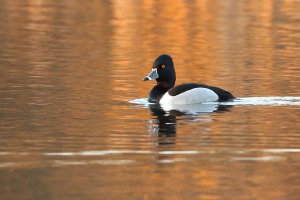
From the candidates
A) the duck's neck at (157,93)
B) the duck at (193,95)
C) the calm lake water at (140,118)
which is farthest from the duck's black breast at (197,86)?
the duck's neck at (157,93)

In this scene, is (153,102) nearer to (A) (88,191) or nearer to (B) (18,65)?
(B) (18,65)

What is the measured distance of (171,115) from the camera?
2067 centimetres

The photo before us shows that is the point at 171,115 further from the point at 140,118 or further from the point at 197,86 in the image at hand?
the point at 197,86

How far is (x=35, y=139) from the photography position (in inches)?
679

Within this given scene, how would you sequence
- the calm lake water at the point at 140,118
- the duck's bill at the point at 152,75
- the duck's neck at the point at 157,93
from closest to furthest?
the calm lake water at the point at 140,118 < the duck's neck at the point at 157,93 < the duck's bill at the point at 152,75

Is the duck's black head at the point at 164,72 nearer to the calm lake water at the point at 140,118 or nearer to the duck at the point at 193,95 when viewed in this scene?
the calm lake water at the point at 140,118

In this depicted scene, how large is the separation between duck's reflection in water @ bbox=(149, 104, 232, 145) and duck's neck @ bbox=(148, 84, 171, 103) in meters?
0.56

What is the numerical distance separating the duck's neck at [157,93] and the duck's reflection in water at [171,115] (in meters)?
0.56

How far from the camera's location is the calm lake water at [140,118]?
14047 millimetres

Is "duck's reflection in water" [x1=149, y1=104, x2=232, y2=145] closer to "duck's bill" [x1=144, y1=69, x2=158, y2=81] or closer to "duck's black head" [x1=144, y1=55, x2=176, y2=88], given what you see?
"duck's bill" [x1=144, y1=69, x2=158, y2=81]

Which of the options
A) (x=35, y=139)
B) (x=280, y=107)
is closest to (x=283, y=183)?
(x=35, y=139)

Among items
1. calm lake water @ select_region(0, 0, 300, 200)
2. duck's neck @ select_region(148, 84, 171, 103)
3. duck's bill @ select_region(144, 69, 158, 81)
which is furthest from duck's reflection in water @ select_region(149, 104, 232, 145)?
duck's bill @ select_region(144, 69, 158, 81)

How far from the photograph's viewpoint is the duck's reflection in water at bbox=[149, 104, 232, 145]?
18.0 meters

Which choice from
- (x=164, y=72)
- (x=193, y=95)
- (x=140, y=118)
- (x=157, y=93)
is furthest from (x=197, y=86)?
(x=140, y=118)
